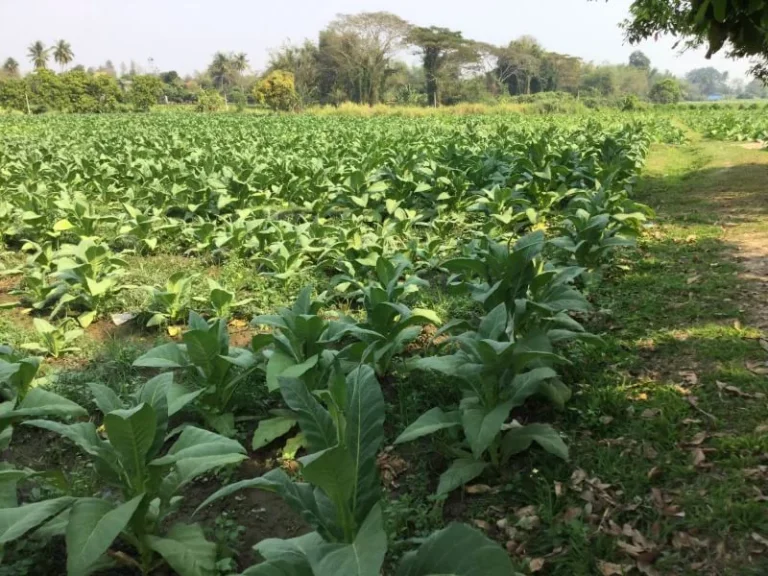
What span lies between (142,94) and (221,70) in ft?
165

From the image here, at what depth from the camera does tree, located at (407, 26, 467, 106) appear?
7500cm

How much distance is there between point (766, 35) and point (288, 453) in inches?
114

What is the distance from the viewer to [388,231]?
22.0 feet

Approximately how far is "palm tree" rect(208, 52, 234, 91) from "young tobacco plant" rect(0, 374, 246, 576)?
107 meters

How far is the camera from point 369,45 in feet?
242

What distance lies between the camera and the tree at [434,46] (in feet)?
246

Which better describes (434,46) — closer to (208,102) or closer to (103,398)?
(208,102)

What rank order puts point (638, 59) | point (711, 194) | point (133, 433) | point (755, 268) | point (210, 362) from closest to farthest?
point (133, 433) → point (210, 362) → point (755, 268) → point (711, 194) → point (638, 59)

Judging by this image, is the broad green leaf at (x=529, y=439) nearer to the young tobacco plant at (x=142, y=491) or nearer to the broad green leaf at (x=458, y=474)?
the broad green leaf at (x=458, y=474)

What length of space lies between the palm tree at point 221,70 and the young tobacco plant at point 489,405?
350 ft

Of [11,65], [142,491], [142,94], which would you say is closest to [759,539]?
[142,491]

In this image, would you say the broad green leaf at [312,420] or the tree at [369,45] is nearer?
the broad green leaf at [312,420]

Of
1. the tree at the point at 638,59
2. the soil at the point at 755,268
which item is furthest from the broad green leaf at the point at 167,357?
the tree at the point at 638,59

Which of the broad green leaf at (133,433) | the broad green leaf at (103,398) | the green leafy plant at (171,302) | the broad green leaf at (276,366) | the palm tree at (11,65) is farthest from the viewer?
the palm tree at (11,65)
